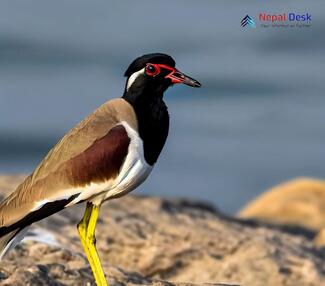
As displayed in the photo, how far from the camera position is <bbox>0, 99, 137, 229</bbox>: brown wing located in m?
10.4

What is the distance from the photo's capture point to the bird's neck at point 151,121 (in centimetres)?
1047

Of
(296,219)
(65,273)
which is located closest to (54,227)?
(65,273)

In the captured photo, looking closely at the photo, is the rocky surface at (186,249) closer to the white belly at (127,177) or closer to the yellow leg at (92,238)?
the yellow leg at (92,238)

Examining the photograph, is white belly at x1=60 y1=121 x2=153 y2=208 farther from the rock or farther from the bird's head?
the rock

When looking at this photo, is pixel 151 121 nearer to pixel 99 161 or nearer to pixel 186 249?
pixel 99 161

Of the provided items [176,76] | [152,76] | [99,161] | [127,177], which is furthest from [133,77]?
[127,177]

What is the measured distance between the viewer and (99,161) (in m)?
10.4

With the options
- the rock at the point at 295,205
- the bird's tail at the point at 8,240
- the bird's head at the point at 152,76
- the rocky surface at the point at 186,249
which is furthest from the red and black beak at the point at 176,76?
the rock at the point at 295,205

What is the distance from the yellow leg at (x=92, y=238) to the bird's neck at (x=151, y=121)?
2.35 feet

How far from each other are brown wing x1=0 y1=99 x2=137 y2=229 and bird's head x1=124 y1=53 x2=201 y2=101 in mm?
226

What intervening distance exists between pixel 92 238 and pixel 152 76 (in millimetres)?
1526

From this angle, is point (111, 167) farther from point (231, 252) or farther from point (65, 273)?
point (231, 252)

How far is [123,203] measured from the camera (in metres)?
16.7

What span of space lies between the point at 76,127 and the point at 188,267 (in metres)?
4.58
